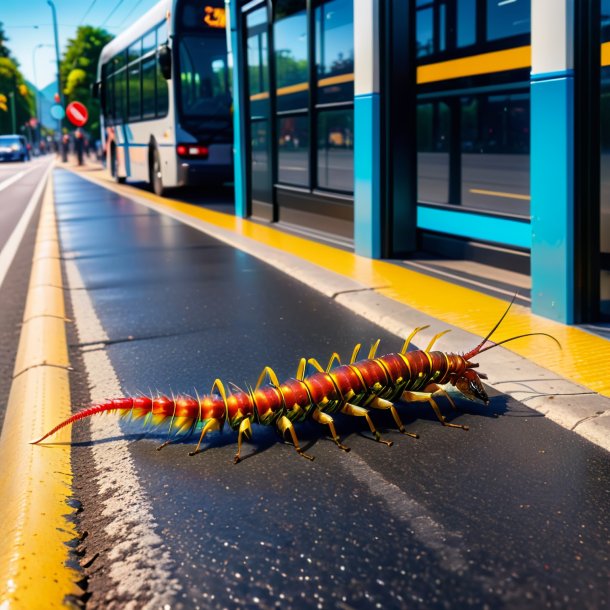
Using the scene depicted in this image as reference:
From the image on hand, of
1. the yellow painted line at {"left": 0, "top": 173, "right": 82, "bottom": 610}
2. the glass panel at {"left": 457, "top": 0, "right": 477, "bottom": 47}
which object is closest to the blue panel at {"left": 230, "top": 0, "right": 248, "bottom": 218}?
the glass panel at {"left": 457, "top": 0, "right": 477, "bottom": 47}

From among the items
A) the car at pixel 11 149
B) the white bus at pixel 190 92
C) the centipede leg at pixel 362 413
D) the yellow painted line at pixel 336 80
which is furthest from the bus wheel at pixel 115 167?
the car at pixel 11 149

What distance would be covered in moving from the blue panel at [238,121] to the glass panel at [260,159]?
0.59 ft

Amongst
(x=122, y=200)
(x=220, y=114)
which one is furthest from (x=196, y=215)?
(x=122, y=200)

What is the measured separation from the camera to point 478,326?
20.4 feet

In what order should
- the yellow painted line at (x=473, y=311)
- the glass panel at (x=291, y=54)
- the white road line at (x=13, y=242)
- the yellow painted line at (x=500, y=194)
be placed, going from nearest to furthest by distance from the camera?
the yellow painted line at (x=473, y=311) → the white road line at (x=13, y=242) → the yellow painted line at (x=500, y=194) → the glass panel at (x=291, y=54)

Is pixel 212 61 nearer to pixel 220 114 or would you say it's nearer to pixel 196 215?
pixel 220 114

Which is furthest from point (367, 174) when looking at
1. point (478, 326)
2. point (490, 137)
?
point (478, 326)

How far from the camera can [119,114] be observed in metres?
25.6

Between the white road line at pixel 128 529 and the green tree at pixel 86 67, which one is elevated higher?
the green tree at pixel 86 67

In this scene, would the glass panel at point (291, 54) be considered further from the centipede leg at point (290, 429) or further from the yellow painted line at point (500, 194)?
the centipede leg at point (290, 429)

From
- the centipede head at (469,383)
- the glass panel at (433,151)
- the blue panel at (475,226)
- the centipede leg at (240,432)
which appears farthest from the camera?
the glass panel at (433,151)

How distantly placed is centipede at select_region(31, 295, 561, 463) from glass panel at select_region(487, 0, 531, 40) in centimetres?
465

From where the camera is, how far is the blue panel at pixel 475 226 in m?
7.97

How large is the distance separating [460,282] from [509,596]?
5542 millimetres
